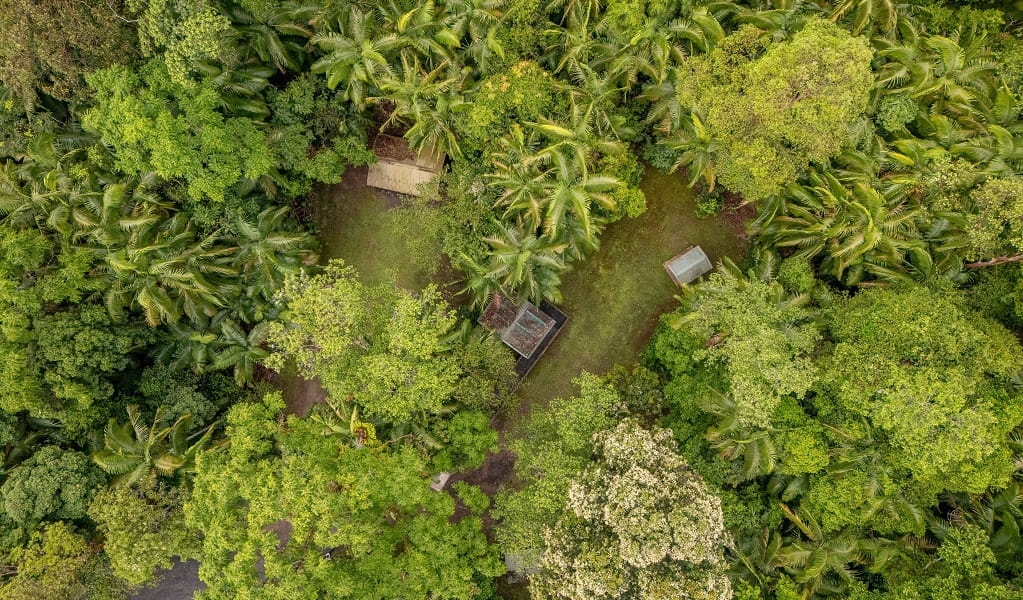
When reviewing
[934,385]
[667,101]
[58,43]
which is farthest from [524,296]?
[58,43]

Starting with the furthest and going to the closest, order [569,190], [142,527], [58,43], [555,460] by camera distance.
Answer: [555,460] → [142,527] → [569,190] → [58,43]

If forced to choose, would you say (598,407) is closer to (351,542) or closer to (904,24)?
(351,542)

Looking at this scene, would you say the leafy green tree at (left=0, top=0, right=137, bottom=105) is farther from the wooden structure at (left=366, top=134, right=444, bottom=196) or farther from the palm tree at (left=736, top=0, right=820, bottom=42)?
the palm tree at (left=736, top=0, right=820, bottom=42)

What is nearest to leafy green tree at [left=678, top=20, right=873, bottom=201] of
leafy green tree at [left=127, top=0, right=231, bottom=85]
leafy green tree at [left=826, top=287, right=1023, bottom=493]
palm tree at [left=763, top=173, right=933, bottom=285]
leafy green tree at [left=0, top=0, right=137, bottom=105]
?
palm tree at [left=763, top=173, right=933, bottom=285]

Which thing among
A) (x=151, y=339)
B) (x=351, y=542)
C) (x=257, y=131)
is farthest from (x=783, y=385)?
(x=151, y=339)

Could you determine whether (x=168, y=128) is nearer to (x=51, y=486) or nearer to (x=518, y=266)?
(x=518, y=266)

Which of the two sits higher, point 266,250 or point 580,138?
point 580,138
